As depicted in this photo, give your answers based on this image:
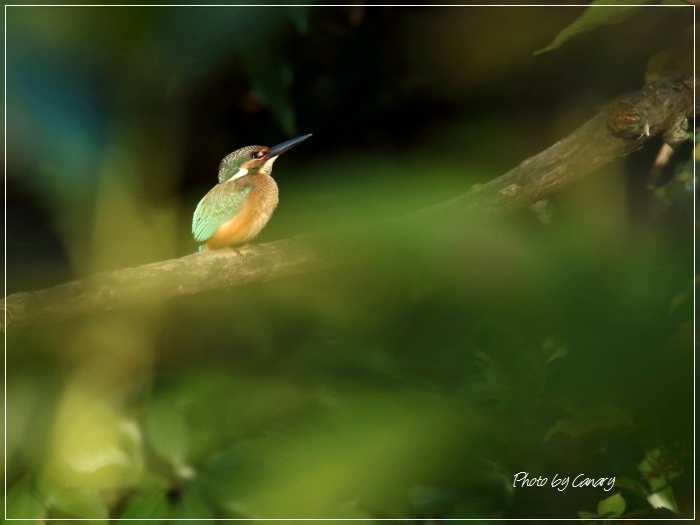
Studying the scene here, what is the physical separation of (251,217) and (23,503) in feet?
1.49

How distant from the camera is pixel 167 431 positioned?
693 mm

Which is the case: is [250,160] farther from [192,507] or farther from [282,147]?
[192,507]

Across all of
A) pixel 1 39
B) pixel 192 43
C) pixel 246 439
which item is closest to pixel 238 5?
pixel 192 43

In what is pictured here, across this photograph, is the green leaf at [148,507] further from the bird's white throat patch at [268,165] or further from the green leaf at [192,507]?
the bird's white throat patch at [268,165]

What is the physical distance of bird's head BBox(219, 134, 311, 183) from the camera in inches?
35.2

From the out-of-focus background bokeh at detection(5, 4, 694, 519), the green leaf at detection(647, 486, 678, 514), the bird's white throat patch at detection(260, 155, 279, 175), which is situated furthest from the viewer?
the bird's white throat patch at detection(260, 155, 279, 175)

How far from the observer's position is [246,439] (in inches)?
26.3

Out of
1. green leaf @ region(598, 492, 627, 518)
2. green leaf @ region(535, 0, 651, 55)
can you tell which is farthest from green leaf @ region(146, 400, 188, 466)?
green leaf @ region(535, 0, 651, 55)

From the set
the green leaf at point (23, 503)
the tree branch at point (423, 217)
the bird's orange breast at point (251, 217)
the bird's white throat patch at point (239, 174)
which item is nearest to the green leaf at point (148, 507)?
the green leaf at point (23, 503)

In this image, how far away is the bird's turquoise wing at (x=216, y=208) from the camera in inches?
33.1

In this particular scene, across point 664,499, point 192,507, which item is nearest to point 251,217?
point 192,507

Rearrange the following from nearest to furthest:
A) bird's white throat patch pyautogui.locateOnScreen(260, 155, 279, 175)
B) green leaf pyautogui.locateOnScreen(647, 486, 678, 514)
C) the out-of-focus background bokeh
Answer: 1. the out-of-focus background bokeh
2. green leaf pyautogui.locateOnScreen(647, 486, 678, 514)
3. bird's white throat patch pyautogui.locateOnScreen(260, 155, 279, 175)

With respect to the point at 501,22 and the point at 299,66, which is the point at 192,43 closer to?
the point at 299,66

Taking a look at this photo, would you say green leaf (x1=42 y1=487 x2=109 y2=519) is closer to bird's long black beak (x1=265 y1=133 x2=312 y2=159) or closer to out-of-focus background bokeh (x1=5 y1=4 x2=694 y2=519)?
out-of-focus background bokeh (x1=5 y1=4 x2=694 y2=519)
